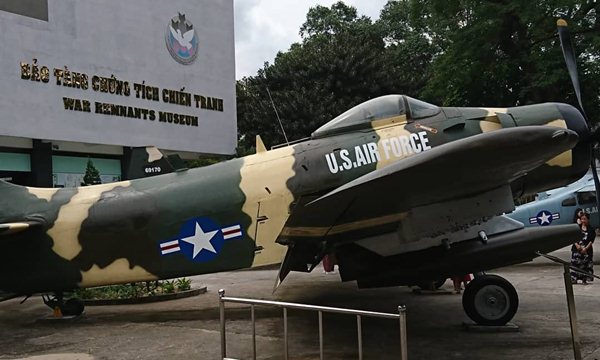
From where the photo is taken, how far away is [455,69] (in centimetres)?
2470

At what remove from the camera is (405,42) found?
129ft

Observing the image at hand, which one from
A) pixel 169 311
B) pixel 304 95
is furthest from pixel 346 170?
pixel 304 95

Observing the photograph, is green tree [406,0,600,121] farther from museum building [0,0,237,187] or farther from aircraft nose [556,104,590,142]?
aircraft nose [556,104,590,142]

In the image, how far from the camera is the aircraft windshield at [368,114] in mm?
7773

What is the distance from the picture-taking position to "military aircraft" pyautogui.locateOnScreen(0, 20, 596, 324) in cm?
689

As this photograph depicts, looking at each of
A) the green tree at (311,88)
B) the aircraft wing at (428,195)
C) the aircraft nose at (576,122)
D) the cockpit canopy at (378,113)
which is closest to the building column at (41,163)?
the green tree at (311,88)

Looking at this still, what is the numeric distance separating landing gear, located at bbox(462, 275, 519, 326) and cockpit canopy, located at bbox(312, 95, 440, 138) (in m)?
2.44

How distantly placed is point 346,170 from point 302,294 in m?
4.04

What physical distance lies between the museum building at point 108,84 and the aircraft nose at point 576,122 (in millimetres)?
16533

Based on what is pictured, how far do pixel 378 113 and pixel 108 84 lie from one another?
17.2 m

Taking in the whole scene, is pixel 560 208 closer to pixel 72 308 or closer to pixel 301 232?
pixel 301 232

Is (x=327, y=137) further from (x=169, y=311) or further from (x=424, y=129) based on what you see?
(x=169, y=311)

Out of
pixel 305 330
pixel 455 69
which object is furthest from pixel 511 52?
pixel 305 330

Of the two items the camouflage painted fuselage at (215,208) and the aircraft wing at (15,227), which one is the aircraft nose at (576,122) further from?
the aircraft wing at (15,227)
